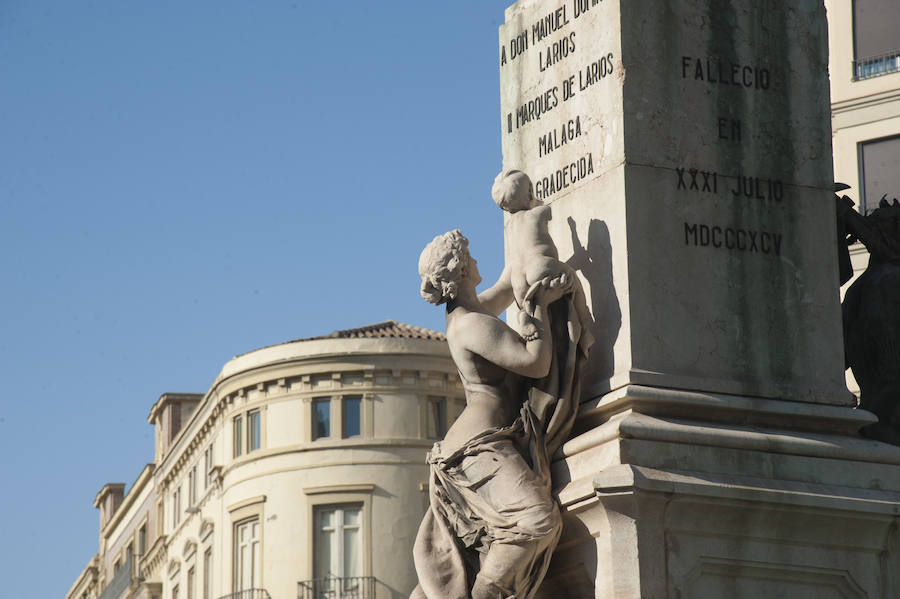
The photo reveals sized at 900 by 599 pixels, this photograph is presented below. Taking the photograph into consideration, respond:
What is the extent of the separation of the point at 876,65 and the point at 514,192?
22260 mm

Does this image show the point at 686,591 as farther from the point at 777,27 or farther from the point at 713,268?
the point at 777,27

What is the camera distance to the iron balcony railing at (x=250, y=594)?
52412 mm

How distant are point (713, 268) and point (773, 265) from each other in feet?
1.23

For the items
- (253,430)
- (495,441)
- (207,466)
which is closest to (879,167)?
(495,441)

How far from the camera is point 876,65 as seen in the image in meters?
32.5

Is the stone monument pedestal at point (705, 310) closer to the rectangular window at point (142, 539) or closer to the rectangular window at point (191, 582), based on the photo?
the rectangular window at point (191, 582)

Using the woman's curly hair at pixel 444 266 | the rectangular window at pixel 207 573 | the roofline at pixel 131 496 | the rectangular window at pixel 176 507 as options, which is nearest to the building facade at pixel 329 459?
the rectangular window at pixel 207 573

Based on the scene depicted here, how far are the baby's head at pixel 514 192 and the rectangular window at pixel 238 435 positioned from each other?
1751 inches

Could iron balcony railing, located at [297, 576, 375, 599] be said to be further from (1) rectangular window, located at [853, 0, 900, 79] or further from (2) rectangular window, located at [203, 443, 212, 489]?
(1) rectangular window, located at [853, 0, 900, 79]

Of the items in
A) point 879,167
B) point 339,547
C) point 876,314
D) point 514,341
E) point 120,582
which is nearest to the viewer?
point 514,341

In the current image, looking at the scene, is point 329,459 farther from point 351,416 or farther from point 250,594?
point 250,594

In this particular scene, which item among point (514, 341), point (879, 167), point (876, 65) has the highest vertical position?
point (876, 65)

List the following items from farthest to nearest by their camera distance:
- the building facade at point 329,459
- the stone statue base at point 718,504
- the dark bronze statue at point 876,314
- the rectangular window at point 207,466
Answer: the rectangular window at point 207,466 → the building facade at point 329,459 → the dark bronze statue at point 876,314 → the stone statue base at point 718,504

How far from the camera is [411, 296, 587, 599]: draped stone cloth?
10453 millimetres
